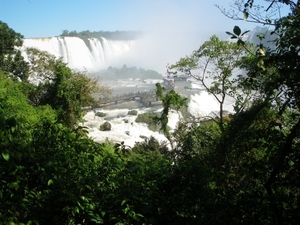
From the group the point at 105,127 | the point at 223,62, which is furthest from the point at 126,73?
the point at 223,62

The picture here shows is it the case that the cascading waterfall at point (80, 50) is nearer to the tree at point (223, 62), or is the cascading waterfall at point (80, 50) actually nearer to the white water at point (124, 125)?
the white water at point (124, 125)

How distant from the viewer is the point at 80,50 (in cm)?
4519

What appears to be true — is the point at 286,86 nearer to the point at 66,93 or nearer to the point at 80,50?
the point at 66,93

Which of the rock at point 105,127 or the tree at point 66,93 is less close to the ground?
the tree at point 66,93

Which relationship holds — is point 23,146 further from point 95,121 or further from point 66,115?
point 95,121

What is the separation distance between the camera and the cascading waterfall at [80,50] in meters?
38.7

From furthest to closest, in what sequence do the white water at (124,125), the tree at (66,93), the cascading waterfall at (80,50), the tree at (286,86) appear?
the cascading waterfall at (80,50) → the white water at (124,125) → the tree at (66,93) → the tree at (286,86)

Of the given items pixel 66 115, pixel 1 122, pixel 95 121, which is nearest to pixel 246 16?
Result: pixel 1 122

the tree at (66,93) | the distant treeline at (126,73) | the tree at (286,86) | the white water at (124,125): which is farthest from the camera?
the distant treeline at (126,73)

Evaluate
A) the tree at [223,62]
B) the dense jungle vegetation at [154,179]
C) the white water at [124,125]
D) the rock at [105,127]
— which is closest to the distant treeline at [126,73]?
the white water at [124,125]

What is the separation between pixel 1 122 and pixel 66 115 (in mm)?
12166

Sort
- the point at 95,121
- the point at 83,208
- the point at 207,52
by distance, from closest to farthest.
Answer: the point at 83,208 < the point at 207,52 < the point at 95,121

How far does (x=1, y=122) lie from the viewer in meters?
2.27

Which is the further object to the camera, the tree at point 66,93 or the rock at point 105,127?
the rock at point 105,127
